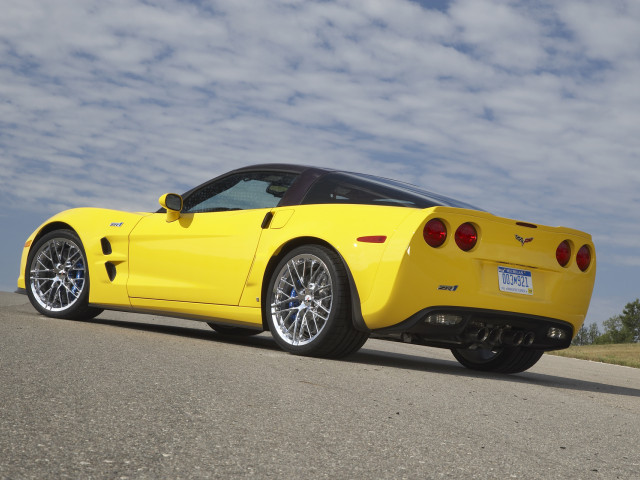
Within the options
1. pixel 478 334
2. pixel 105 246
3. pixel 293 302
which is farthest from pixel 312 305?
pixel 105 246

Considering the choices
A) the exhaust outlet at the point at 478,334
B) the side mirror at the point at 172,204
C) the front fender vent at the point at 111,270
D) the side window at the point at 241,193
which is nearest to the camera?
the exhaust outlet at the point at 478,334

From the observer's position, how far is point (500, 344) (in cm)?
569

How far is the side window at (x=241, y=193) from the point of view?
20.6ft

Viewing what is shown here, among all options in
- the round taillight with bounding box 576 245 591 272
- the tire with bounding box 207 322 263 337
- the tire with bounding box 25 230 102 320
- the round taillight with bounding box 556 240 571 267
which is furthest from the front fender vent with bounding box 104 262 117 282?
the round taillight with bounding box 576 245 591 272

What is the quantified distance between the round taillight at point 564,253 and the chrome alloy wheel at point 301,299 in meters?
1.66

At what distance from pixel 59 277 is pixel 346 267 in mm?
3381

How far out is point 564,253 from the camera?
18.9ft

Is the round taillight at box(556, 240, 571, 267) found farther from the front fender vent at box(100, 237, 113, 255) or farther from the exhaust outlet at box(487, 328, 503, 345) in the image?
the front fender vent at box(100, 237, 113, 255)

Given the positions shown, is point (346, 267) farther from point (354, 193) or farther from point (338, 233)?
point (354, 193)

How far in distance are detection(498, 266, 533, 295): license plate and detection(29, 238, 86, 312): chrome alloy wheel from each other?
3.86 meters

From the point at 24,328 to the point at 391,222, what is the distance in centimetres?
278

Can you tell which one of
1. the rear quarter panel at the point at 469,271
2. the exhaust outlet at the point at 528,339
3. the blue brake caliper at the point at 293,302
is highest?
the rear quarter panel at the point at 469,271

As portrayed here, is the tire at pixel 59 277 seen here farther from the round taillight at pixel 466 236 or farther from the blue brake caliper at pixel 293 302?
the round taillight at pixel 466 236

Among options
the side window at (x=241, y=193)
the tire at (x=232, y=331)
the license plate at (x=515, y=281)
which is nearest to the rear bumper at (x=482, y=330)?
the license plate at (x=515, y=281)
